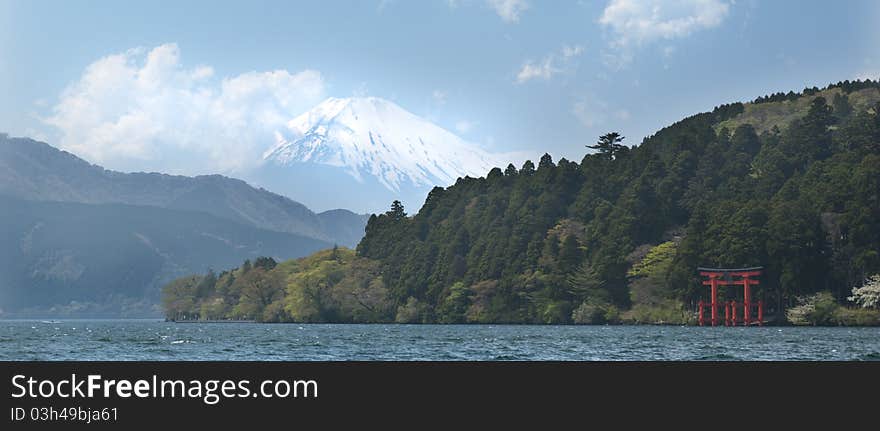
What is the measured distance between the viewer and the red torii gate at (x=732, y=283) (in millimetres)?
154375

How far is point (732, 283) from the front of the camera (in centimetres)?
15562

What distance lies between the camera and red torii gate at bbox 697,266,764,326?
154375 mm

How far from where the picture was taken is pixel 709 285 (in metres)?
162
